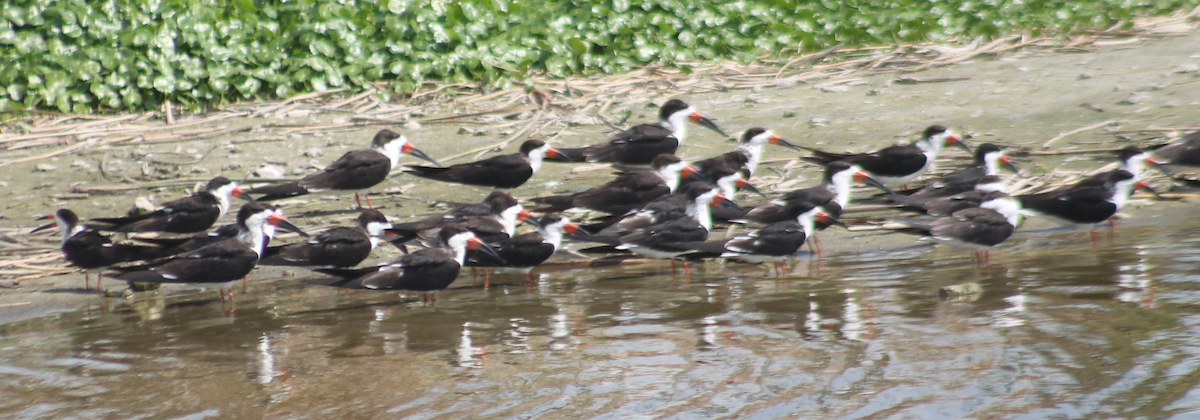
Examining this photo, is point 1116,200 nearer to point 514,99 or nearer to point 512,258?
point 512,258

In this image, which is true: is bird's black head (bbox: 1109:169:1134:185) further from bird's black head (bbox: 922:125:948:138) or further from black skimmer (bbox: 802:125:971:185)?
bird's black head (bbox: 922:125:948:138)

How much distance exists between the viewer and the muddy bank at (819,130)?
403 inches

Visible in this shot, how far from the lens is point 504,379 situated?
515 cm

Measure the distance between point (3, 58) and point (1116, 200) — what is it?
1198 centimetres

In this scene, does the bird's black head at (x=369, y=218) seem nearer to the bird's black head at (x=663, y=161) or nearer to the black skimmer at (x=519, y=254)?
the black skimmer at (x=519, y=254)

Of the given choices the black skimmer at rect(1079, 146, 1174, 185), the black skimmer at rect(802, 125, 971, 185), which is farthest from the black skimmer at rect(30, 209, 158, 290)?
the black skimmer at rect(1079, 146, 1174, 185)

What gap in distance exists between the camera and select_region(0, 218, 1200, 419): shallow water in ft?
15.1

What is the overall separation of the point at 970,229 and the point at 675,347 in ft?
10.0

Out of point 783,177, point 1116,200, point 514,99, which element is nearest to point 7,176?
point 514,99

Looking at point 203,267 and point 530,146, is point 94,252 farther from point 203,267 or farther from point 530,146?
point 530,146

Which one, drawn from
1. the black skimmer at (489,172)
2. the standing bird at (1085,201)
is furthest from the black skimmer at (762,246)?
the black skimmer at (489,172)

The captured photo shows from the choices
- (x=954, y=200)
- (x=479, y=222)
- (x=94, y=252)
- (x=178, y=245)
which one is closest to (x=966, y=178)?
(x=954, y=200)

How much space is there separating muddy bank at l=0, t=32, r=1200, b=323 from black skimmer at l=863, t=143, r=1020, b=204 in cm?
57

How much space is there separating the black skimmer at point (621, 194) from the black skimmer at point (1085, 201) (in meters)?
2.81
